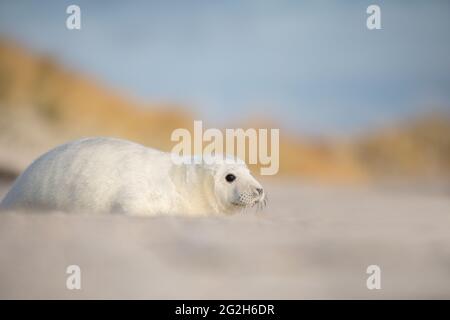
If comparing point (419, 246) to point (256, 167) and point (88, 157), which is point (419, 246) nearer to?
point (88, 157)

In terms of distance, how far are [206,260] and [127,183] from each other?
1.51 metres

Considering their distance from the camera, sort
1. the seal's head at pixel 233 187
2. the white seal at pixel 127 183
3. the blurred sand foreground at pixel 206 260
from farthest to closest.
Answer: the seal's head at pixel 233 187 < the white seal at pixel 127 183 < the blurred sand foreground at pixel 206 260

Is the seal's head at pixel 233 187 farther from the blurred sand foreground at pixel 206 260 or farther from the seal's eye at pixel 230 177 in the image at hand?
the blurred sand foreground at pixel 206 260

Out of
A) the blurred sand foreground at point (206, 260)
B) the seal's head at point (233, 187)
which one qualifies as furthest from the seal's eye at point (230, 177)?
the blurred sand foreground at point (206, 260)

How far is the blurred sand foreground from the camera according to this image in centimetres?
289

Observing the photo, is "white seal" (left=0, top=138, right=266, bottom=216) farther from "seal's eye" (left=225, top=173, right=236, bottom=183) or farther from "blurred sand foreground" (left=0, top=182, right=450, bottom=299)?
"blurred sand foreground" (left=0, top=182, right=450, bottom=299)

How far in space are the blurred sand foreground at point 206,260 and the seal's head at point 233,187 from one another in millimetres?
776

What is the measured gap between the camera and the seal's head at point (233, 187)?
4668mm

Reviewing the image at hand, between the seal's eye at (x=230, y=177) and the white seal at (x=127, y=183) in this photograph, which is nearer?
the white seal at (x=127, y=183)

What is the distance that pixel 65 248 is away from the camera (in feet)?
10.4

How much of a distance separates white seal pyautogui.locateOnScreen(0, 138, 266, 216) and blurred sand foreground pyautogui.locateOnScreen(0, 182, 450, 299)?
0.54 metres

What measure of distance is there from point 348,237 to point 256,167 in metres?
11.4

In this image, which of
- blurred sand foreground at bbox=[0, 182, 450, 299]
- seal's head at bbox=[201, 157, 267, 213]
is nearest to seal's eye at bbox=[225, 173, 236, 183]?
seal's head at bbox=[201, 157, 267, 213]
